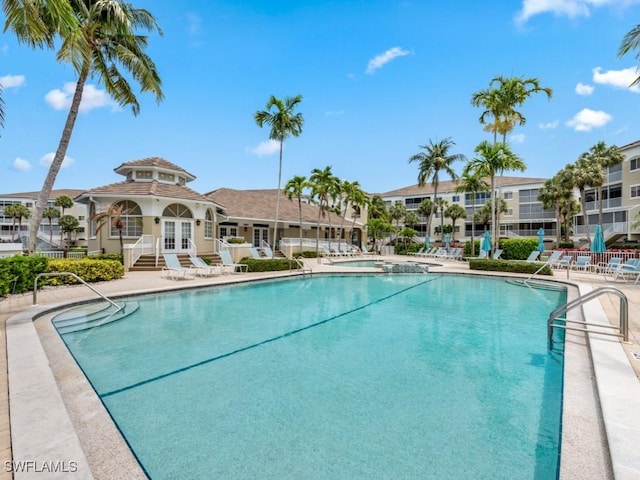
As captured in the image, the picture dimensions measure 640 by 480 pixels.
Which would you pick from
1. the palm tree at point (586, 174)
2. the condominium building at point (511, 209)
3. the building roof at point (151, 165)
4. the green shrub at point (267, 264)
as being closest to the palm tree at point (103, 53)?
the building roof at point (151, 165)

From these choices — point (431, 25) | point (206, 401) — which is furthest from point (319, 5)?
point (206, 401)

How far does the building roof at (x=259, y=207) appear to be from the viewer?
94.7 feet

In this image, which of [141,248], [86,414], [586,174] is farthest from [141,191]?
[586,174]

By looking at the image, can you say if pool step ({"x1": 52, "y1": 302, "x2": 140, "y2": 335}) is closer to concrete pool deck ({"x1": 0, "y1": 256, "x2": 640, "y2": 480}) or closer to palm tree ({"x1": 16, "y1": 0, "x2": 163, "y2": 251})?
concrete pool deck ({"x1": 0, "y1": 256, "x2": 640, "y2": 480})

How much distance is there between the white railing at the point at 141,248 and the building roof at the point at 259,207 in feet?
22.2

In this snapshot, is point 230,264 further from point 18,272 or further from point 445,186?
point 445,186

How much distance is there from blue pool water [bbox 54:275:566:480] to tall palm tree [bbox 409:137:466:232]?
1122 inches

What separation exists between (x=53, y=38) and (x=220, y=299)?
510 inches

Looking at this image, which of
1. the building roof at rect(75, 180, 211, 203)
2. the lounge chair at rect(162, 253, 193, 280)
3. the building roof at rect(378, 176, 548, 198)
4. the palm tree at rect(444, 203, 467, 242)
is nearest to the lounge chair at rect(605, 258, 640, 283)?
the lounge chair at rect(162, 253, 193, 280)

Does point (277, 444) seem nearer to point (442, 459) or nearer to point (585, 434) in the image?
point (442, 459)

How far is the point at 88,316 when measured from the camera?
9.09 metres

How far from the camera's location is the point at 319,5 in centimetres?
1619

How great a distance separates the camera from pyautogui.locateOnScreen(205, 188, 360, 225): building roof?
2886 centimetres

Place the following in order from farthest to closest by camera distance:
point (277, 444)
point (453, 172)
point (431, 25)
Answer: point (453, 172) < point (431, 25) < point (277, 444)
